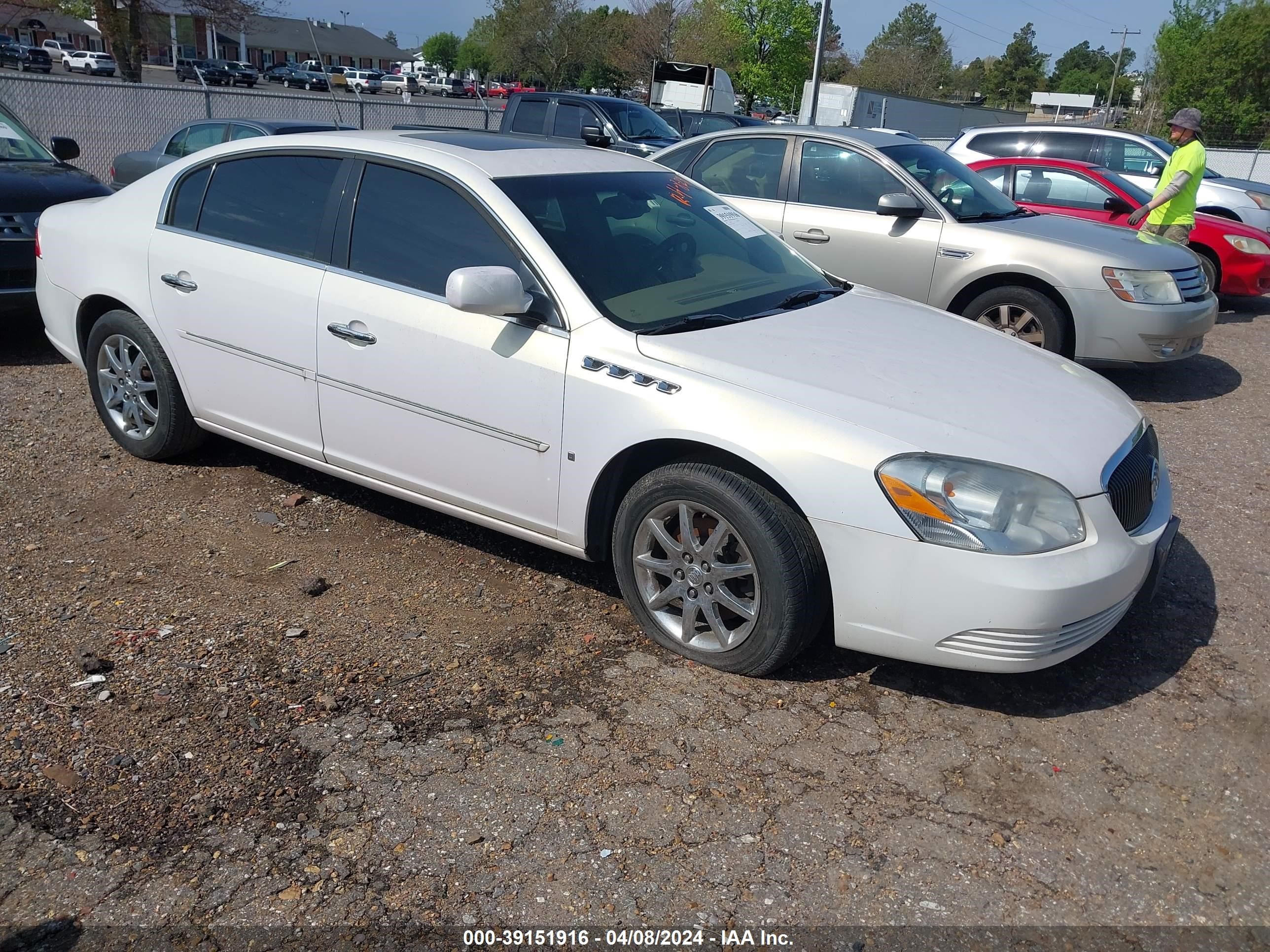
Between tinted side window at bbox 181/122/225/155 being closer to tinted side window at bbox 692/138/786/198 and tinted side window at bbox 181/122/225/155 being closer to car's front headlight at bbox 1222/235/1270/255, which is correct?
tinted side window at bbox 692/138/786/198

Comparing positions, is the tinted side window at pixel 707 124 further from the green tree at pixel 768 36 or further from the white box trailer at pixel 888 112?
the green tree at pixel 768 36

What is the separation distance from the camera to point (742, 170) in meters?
7.75

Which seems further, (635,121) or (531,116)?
(635,121)

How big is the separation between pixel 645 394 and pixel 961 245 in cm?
428

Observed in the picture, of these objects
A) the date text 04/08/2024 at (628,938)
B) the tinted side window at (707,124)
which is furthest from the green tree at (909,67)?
the date text 04/08/2024 at (628,938)

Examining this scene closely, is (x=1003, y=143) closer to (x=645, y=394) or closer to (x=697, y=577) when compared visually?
(x=645, y=394)

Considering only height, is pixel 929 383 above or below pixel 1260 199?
below

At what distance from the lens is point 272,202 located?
443cm

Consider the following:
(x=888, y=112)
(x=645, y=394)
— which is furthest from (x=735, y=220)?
(x=888, y=112)

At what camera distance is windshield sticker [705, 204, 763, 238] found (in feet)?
15.0

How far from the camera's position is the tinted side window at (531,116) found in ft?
49.1

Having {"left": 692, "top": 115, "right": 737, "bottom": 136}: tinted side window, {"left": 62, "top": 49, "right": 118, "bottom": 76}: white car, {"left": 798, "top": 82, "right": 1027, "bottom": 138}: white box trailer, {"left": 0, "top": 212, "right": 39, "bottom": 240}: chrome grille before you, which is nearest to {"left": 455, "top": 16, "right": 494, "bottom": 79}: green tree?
{"left": 62, "top": 49, "right": 118, "bottom": 76}: white car

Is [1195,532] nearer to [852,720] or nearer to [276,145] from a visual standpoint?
[852,720]

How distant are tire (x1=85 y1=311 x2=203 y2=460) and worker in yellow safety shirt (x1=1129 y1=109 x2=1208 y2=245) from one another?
7.82m
